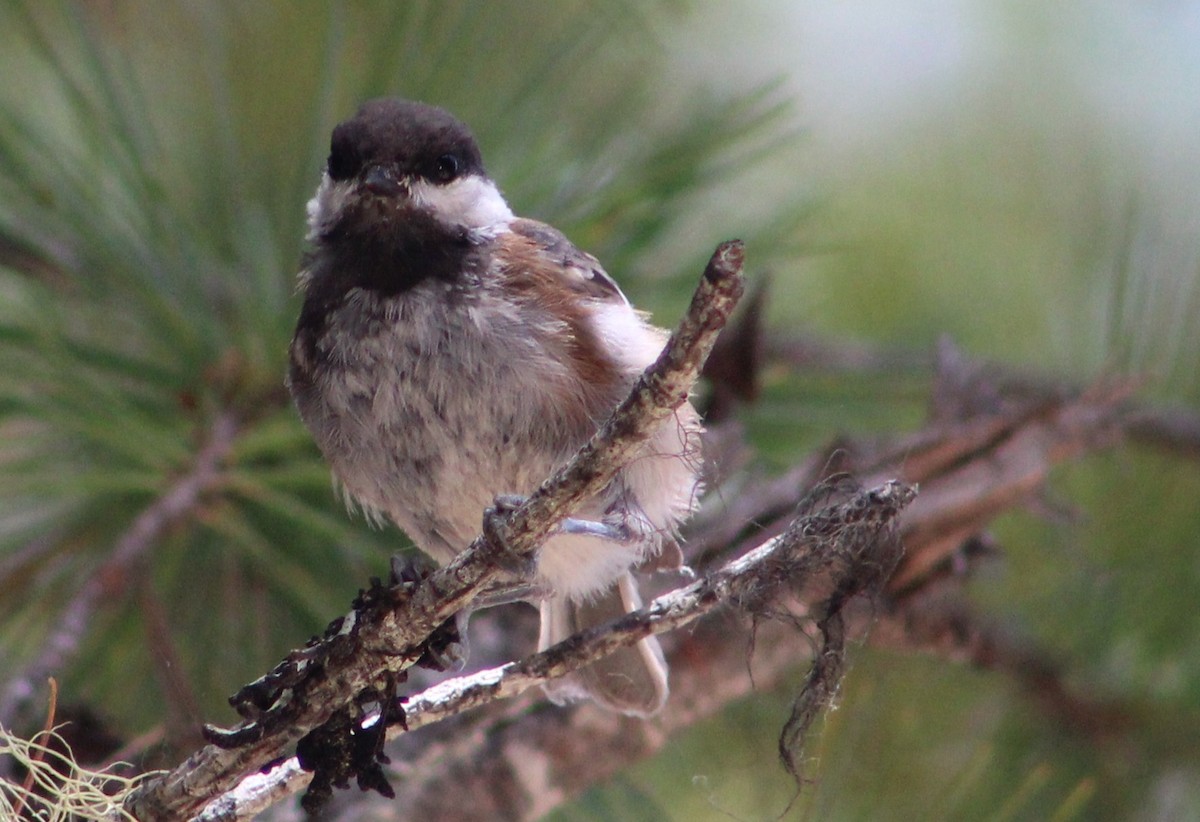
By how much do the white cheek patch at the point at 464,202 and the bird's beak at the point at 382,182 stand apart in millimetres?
36

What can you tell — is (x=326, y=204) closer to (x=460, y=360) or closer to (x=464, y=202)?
(x=464, y=202)

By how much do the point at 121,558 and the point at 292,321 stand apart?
562 millimetres

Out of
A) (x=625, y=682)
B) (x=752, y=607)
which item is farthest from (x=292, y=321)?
(x=752, y=607)

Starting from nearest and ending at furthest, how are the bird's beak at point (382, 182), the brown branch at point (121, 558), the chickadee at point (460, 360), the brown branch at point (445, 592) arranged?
1. the brown branch at point (445, 592)
2. the brown branch at point (121, 558)
3. the chickadee at point (460, 360)
4. the bird's beak at point (382, 182)

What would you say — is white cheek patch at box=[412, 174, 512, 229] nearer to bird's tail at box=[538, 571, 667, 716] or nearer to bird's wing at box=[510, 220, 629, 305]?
bird's wing at box=[510, 220, 629, 305]

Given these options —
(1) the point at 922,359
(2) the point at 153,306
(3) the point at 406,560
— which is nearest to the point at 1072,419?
(1) the point at 922,359

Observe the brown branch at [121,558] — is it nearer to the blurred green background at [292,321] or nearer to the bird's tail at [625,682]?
the blurred green background at [292,321]

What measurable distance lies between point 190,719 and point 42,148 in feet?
3.44

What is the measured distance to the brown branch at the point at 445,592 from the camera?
109cm

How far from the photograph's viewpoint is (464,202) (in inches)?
79.4

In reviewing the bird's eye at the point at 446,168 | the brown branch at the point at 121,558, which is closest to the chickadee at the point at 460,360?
the bird's eye at the point at 446,168

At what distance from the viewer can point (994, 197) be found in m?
3.50

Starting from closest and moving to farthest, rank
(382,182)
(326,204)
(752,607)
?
(752,607) → (382,182) → (326,204)

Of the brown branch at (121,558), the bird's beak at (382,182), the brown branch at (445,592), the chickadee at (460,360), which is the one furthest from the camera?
the bird's beak at (382,182)
